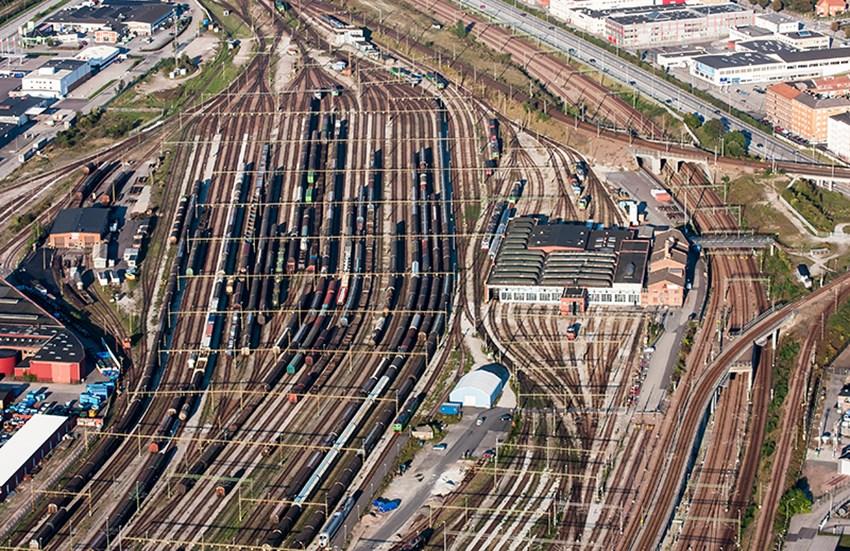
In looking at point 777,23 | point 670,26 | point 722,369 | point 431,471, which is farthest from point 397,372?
point 777,23

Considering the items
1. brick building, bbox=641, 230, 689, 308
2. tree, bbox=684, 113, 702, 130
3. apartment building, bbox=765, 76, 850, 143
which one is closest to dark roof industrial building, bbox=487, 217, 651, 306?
brick building, bbox=641, 230, 689, 308

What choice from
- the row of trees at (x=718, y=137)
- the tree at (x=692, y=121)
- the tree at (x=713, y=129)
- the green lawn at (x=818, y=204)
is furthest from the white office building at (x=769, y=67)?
the green lawn at (x=818, y=204)

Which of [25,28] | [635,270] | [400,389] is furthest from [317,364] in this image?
[25,28]

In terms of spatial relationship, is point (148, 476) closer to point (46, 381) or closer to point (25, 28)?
point (46, 381)

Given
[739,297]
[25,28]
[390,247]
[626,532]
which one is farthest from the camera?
[25,28]

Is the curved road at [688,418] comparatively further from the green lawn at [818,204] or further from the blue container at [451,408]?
the blue container at [451,408]

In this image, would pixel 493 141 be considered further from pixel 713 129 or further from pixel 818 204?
pixel 818 204

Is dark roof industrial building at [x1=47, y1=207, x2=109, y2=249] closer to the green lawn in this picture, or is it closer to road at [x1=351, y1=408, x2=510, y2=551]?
road at [x1=351, y1=408, x2=510, y2=551]

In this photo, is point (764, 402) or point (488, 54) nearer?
point (764, 402)
